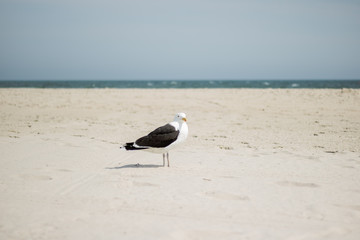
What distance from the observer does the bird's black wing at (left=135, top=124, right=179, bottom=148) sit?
596 centimetres

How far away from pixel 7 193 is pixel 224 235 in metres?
3.03

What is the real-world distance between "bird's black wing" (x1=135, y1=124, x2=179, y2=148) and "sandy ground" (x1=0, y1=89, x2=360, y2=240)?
438 millimetres

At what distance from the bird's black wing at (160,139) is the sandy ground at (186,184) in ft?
1.44

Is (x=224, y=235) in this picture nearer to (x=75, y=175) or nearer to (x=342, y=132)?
(x=75, y=175)

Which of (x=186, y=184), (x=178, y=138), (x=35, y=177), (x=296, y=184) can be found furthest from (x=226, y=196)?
(x=35, y=177)

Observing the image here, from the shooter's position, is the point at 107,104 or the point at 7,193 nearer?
the point at 7,193

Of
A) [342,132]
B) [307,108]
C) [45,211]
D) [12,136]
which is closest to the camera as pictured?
[45,211]

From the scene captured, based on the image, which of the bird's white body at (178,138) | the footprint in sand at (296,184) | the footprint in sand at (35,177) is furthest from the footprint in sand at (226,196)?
the footprint in sand at (35,177)

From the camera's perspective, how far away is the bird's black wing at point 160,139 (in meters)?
5.96

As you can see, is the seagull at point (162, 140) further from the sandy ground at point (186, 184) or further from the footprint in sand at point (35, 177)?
the footprint in sand at point (35, 177)

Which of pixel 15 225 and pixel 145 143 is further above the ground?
pixel 145 143

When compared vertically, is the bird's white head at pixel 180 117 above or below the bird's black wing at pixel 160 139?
above

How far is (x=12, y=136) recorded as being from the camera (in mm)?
9000

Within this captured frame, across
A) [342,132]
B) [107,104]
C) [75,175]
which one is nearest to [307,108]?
[342,132]
